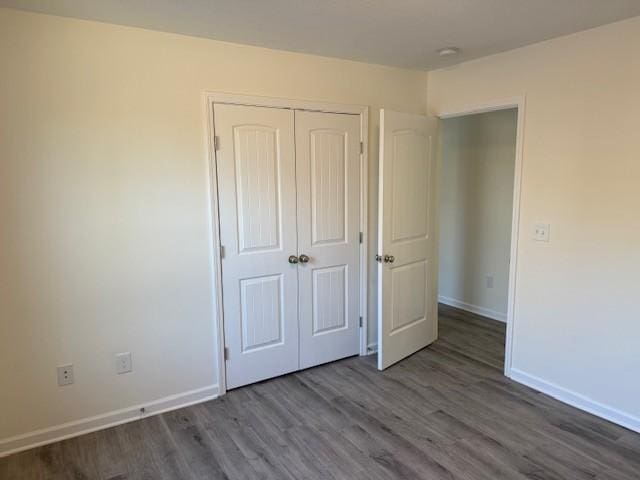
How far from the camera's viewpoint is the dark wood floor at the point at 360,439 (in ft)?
7.39

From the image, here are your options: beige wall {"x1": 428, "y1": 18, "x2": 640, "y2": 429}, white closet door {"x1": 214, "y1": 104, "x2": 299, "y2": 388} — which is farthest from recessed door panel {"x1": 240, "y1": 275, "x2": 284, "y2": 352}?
beige wall {"x1": 428, "y1": 18, "x2": 640, "y2": 429}

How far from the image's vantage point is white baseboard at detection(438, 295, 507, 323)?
14.8 feet

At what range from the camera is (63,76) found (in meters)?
2.33

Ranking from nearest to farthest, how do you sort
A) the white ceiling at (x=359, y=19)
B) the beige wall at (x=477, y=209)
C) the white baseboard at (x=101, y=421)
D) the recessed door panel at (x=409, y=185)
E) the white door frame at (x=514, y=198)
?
the white ceiling at (x=359, y=19) → the white baseboard at (x=101, y=421) → the white door frame at (x=514, y=198) → the recessed door panel at (x=409, y=185) → the beige wall at (x=477, y=209)

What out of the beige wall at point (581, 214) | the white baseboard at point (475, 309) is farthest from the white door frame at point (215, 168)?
the white baseboard at point (475, 309)

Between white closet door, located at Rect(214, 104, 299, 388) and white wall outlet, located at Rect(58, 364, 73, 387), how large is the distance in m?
0.95

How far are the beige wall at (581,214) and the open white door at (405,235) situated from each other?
710mm

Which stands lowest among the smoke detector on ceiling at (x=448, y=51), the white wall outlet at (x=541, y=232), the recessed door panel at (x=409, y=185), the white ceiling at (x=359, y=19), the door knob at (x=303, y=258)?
the door knob at (x=303, y=258)

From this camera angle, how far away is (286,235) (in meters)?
3.14

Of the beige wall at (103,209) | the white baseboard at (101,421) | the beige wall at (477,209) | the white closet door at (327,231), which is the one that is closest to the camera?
the beige wall at (103,209)

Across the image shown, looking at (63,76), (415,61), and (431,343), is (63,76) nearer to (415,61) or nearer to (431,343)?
(415,61)

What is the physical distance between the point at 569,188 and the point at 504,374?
148 cm

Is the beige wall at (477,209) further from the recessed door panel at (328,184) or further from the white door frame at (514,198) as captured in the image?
the recessed door panel at (328,184)

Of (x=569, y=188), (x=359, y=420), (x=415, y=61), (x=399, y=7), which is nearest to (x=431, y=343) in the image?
(x=359, y=420)
